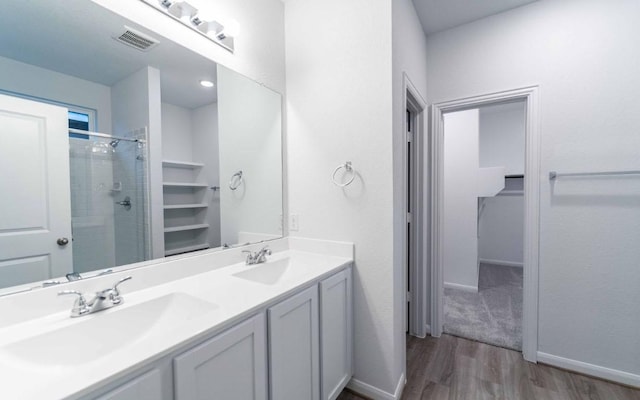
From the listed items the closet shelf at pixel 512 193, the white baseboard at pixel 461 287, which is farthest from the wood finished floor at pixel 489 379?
the closet shelf at pixel 512 193

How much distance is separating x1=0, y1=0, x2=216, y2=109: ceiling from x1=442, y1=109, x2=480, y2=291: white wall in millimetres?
2900

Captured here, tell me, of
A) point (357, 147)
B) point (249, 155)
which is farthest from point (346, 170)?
point (249, 155)

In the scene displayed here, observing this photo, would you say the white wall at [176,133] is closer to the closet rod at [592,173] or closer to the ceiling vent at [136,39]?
the ceiling vent at [136,39]

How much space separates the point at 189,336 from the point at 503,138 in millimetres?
5229

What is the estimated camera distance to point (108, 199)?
108 cm

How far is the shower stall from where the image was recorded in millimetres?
1003

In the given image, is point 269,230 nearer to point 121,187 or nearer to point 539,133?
point 121,187

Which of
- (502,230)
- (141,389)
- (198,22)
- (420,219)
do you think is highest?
(198,22)

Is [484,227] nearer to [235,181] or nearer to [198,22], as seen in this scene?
[235,181]

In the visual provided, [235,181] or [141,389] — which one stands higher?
[235,181]

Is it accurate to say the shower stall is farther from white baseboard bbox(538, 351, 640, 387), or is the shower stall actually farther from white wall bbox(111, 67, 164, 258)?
white baseboard bbox(538, 351, 640, 387)

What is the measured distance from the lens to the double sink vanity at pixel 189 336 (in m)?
0.66

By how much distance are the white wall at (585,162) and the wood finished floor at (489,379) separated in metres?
0.15

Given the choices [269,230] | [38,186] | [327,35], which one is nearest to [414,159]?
[327,35]
